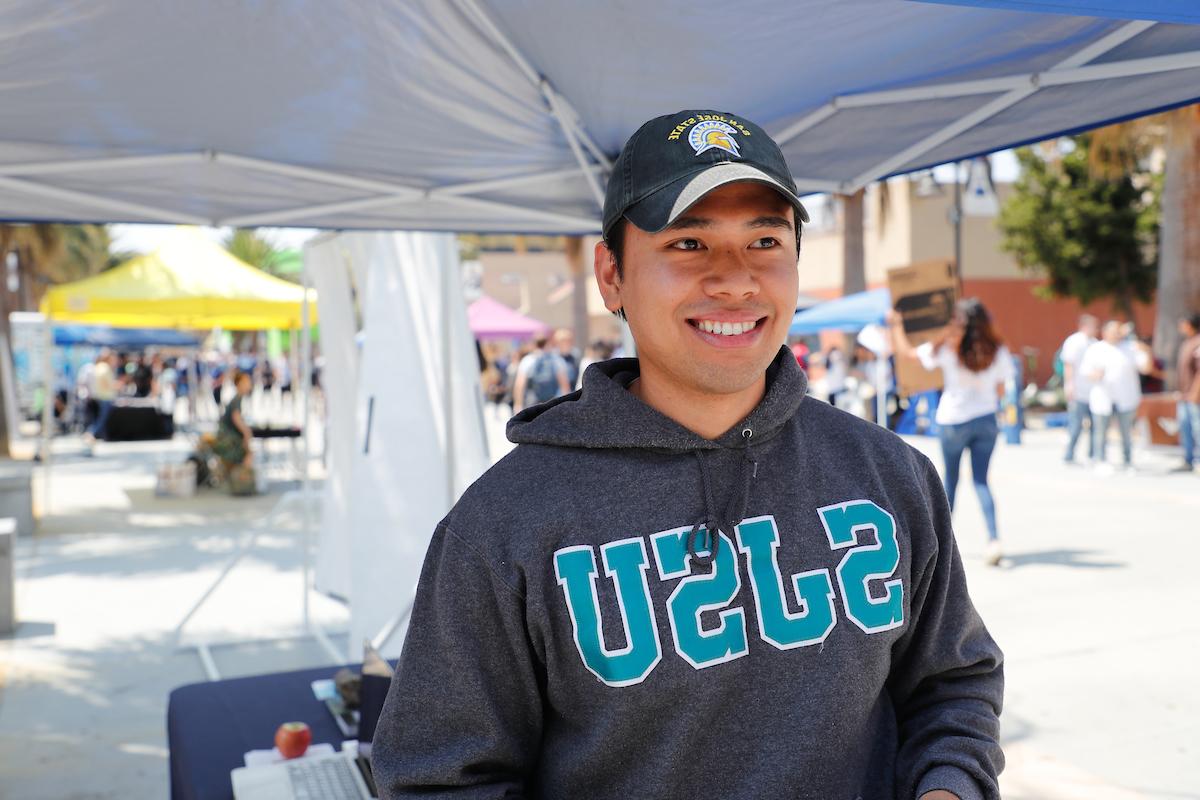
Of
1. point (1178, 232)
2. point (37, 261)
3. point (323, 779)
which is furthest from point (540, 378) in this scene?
point (37, 261)

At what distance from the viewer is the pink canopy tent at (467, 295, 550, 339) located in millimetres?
23875

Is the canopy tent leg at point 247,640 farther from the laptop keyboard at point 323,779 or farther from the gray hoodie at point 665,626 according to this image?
the gray hoodie at point 665,626

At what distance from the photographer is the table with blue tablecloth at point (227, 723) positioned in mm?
2449

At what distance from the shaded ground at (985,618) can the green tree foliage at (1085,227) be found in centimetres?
1703

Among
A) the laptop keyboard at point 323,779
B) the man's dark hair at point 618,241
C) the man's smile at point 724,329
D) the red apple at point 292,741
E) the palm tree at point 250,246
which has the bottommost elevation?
the laptop keyboard at point 323,779

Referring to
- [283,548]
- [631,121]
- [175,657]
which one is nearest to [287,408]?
[283,548]

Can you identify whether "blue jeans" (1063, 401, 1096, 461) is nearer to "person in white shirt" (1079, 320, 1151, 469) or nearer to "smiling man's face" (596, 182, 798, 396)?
"person in white shirt" (1079, 320, 1151, 469)

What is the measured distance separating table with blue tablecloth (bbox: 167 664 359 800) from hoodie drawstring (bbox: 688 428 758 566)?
1481 mm

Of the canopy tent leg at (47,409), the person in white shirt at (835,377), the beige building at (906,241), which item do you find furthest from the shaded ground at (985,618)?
the beige building at (906,241)

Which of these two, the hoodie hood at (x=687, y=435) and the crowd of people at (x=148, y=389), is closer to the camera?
the hoodie hood at (x=687, y=435)

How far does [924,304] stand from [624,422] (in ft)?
21.1

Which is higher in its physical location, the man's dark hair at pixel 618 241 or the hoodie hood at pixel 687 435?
the man's dark hair at pixel 618 241

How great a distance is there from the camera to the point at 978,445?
7293mm

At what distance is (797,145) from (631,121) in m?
0.63
